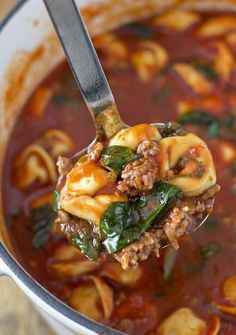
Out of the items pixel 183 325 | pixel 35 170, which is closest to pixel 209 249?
pixel 183 325

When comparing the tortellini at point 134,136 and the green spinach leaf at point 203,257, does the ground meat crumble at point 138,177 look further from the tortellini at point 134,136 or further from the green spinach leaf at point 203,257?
the green spinach leaf at point 203,257

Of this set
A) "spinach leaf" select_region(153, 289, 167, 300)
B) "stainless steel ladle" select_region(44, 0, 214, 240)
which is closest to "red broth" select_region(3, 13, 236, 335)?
"spinach leaf" select_region(153, 289, 167, 300)

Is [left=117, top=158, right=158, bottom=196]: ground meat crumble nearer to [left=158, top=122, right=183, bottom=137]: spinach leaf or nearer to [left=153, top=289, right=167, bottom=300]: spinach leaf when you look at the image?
[left=158, top=122, right=183, bottom=137]: spinach leaf

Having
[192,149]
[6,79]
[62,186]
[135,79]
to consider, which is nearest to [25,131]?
[6,79]

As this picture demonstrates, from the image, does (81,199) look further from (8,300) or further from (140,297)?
(8,300)

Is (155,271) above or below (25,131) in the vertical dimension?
below

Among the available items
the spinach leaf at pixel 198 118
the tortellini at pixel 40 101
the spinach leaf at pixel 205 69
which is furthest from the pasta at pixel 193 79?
the tortellini at pixel 40 101
